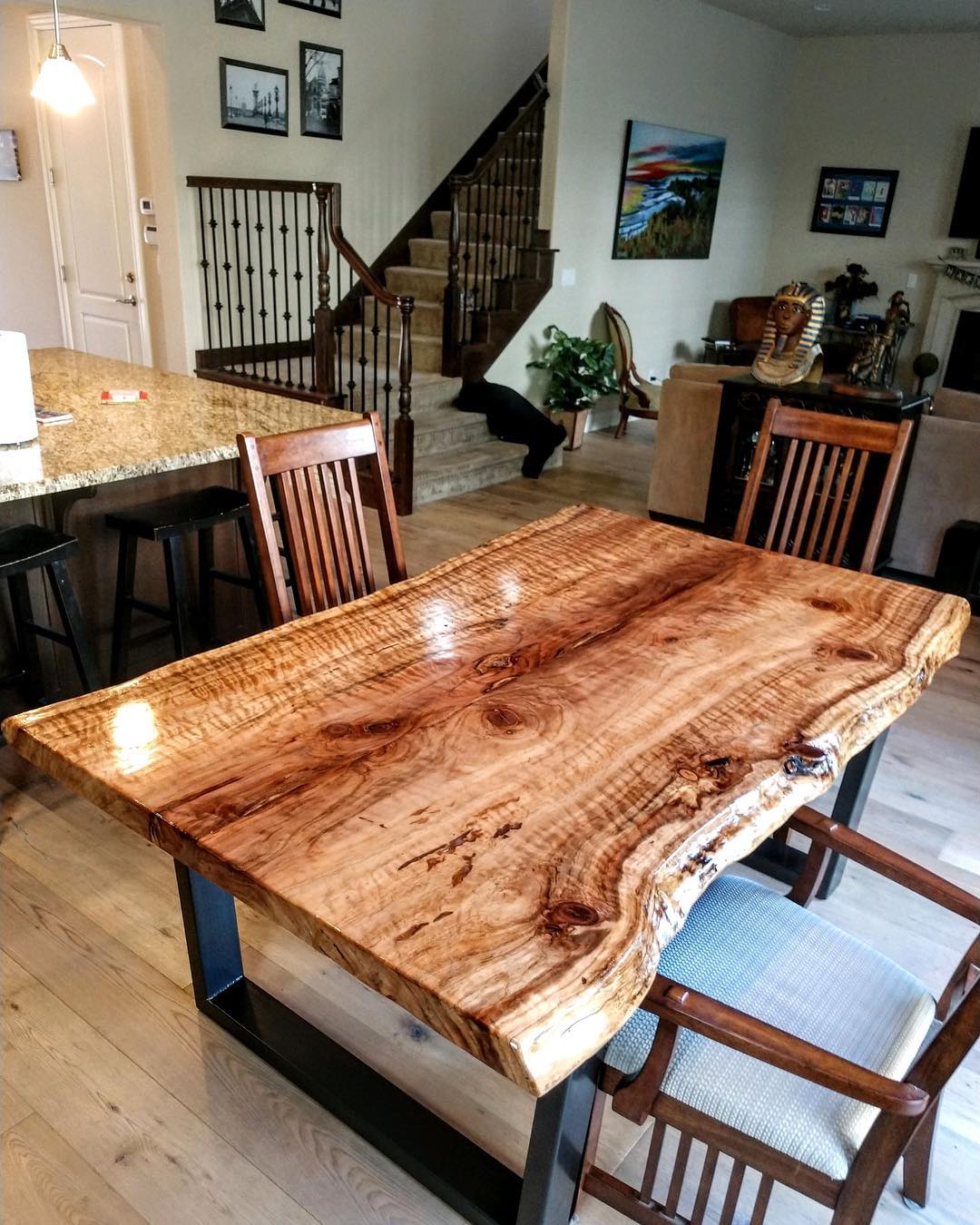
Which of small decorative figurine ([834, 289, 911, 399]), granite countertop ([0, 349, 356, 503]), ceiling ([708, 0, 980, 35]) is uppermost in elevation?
ceiling ([708, 0, 980, 35])

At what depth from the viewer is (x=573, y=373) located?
20.9 feet

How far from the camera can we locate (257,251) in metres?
5.74

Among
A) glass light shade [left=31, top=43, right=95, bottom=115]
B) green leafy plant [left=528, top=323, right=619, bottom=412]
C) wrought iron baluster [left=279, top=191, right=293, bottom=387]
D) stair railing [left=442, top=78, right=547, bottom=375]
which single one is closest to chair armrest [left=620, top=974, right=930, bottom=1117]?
glass light shade [left=31, top=43, right=95, bottom=115]

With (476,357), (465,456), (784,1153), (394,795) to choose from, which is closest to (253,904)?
(394,795)

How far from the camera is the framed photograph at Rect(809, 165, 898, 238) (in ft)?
26.3

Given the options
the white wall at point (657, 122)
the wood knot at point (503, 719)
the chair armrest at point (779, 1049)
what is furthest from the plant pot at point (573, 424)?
the chair armrest at point (779, 1049)

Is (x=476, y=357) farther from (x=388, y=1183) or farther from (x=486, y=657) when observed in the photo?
(x=388, y=1183)

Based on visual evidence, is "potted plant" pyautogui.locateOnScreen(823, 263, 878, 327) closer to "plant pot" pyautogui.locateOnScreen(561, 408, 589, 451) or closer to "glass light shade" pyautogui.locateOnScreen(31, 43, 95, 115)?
"plant pot" pyautogui.locateOnScreen(561, 408, 589, 451)

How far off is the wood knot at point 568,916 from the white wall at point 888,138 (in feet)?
27.6

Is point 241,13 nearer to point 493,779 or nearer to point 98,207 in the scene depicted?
point 98,207

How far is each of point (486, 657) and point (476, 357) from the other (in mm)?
4687

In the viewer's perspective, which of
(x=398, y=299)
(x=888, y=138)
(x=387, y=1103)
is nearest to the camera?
(x=387, y=1103)

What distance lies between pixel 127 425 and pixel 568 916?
2.17 m

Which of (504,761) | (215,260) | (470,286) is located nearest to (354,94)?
(470,286)
